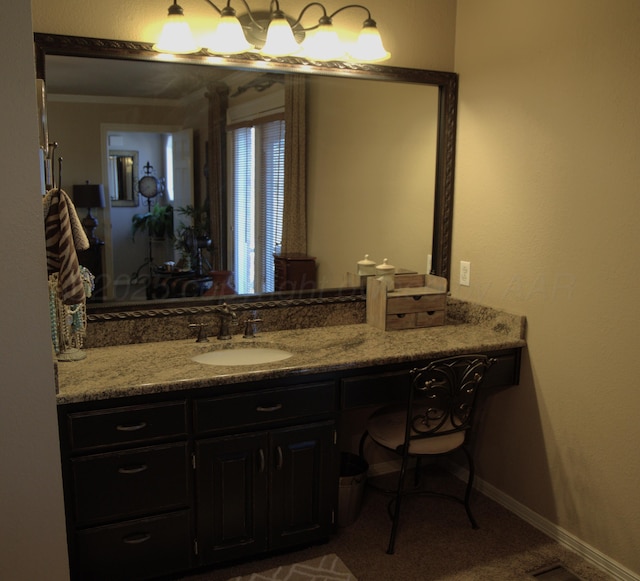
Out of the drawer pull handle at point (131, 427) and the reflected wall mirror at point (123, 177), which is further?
the reflected wall mirror at point (123, 177)

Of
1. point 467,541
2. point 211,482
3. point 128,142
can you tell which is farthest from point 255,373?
point 467,541

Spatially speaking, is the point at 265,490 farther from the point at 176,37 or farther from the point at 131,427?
the point at 176,37

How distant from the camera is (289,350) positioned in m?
2.48

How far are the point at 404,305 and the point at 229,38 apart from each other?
135 cm

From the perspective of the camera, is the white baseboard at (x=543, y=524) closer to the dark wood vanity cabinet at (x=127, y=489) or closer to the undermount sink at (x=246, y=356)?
the undermount sink at (x=246, y=356)

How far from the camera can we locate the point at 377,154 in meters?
2.88

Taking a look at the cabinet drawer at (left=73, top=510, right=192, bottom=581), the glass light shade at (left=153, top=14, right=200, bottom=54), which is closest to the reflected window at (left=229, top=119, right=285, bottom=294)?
the glass light shade at (left=153, top=14, right=200, bottom=54)

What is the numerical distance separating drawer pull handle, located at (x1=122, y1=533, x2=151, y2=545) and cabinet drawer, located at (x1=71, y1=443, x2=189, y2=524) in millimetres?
82

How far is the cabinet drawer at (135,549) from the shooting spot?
2.05 metres

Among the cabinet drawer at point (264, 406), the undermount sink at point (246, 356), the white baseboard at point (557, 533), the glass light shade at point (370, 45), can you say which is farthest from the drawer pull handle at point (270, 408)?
the glass light shade at point (370, 45)

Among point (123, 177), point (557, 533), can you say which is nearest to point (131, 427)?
point (123, 177)

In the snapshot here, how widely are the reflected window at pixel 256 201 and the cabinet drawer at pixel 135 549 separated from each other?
100 cm

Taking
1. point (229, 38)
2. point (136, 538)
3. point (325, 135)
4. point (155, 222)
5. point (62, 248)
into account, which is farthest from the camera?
point (325, 135)

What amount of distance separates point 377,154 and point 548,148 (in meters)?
0.78
